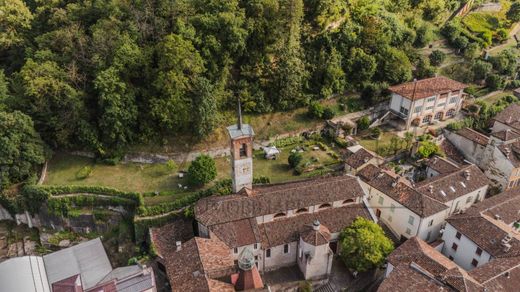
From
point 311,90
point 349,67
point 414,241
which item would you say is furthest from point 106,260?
point 349,67

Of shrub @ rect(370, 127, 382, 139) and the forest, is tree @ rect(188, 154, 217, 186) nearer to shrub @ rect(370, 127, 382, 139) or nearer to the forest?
the forest

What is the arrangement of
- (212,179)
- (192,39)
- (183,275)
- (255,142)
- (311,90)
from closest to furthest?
(183,275), (212,179), (192,39), (255,142), (311,90)

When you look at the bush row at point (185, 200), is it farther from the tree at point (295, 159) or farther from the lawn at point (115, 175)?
the tree at point (295, 159)

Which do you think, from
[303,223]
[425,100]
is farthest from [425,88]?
[303,223]

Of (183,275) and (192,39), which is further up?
(192,39)

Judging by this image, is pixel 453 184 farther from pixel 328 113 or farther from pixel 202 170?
pixel 202 170

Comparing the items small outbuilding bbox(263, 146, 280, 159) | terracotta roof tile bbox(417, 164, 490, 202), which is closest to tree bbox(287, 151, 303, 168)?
small outbuilding bbox(263, 146, 280, 159)

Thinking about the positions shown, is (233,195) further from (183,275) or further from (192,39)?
(192,39)
